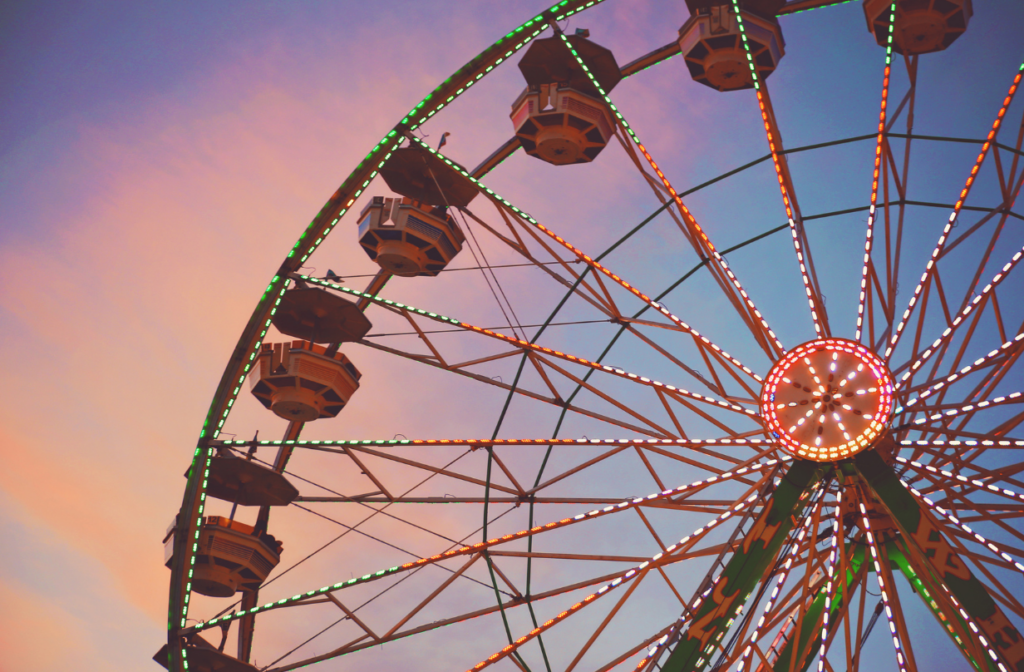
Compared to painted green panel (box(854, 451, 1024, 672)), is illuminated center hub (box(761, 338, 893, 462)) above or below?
above

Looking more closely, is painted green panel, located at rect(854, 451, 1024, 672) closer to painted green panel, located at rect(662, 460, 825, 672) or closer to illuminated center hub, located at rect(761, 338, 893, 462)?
illuminated center hub, located at rect(761, 338, 893, 462)

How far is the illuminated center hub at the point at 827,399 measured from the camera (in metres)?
10.3

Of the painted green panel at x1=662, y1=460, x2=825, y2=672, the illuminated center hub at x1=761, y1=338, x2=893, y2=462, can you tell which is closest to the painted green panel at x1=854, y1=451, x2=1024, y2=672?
the illuminated center hub at x1=761, y1=338, x2=893, y2=462

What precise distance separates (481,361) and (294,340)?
3.05 m

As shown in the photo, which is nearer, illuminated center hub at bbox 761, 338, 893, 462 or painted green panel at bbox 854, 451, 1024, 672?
painted green panel at bbox 854, 451, 1024, 672

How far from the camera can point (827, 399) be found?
412 inches

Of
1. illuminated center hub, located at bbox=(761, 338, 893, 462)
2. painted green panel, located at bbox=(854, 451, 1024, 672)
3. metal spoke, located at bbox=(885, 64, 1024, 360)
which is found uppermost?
metal spoke, located at bbox=(885, 64, 1024, 360)

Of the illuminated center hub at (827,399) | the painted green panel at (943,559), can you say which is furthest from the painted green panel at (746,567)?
the painted green panel at (943,559)

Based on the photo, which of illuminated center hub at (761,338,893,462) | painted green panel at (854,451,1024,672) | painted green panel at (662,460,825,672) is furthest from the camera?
illuminated center hub at (761,338,893,462)

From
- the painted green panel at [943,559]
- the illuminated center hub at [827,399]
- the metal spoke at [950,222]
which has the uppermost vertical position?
the metal spoke at [950,222]

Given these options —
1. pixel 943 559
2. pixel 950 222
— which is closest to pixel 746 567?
pixel 943 559

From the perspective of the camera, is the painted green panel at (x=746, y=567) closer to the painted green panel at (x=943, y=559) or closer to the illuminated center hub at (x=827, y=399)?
the illuminated center hub at (x=827, y=399)

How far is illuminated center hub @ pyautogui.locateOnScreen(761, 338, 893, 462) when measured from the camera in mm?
10320

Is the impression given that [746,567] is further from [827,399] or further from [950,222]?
[950,222]
